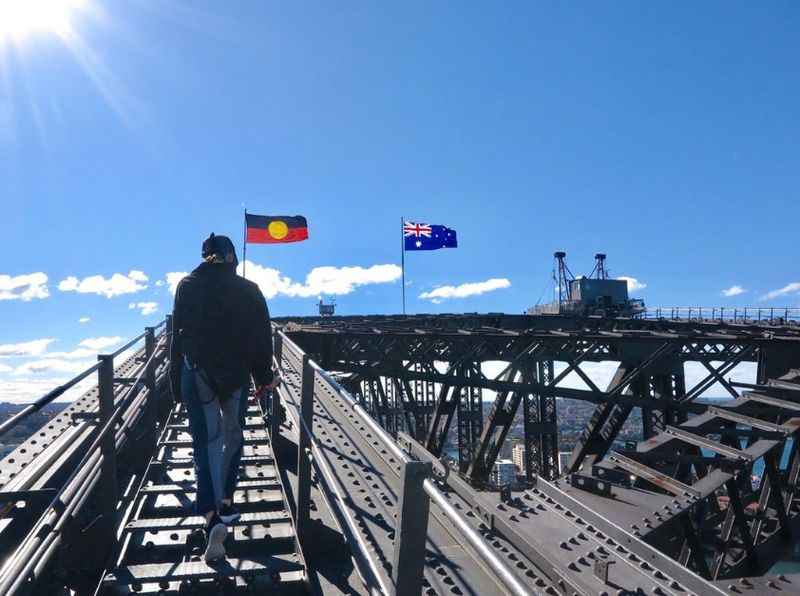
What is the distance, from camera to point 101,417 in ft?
15.6

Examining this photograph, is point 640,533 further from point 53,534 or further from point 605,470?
point 53,534

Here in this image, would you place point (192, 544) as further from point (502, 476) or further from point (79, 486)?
point (502, 476)

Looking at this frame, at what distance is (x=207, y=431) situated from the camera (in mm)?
4191

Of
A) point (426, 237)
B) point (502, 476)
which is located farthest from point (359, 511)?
point (502, 476)

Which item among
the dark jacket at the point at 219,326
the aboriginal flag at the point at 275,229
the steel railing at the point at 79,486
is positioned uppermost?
the aboriginal flag at the point at 275,229

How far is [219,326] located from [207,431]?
826 mm

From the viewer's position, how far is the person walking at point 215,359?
410cm

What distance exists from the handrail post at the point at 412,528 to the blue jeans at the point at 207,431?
7.85 feet

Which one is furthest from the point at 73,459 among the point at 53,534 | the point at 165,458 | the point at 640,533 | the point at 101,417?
the point at 640,533

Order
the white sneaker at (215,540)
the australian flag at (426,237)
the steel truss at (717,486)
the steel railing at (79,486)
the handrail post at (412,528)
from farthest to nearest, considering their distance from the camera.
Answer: the australian flag at (426,237), the steel truss at (717,486), the white sneaker at (215,540), the steel railing at (79,486), the handrail post at (412,528)

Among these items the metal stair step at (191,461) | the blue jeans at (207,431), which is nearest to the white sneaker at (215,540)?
the blue jeans at (207,431)

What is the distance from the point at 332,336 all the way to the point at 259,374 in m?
14.9

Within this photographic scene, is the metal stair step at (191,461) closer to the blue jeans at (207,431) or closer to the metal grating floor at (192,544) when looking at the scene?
the metal grating floor at (192,544)

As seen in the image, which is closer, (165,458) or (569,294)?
(165,458)
